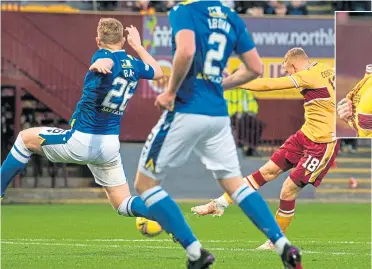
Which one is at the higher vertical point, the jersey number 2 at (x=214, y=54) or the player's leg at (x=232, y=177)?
the jersey number 2 at (x=214, y=54)

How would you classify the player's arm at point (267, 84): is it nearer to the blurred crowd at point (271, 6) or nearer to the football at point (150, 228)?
the football at point (150, 228)

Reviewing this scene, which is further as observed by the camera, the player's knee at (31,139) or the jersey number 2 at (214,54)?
the player's knee at (31,139)

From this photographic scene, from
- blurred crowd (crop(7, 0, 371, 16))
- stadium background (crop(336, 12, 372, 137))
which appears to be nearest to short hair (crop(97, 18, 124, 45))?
stadium background (crop(336, 12, 372, 137))

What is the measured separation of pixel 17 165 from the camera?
36.2 ft

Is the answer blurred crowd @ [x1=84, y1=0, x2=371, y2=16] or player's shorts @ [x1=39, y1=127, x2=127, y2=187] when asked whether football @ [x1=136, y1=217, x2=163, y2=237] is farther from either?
blurred crowd @ [x1=84, y1=0, x2=371, y2=16]

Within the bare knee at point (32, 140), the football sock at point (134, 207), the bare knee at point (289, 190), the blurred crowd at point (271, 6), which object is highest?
the blurred crowd at point (271, 6)

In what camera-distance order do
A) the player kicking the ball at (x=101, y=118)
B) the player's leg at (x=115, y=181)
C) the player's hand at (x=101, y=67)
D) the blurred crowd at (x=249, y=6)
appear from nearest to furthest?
1. the player's hand at (x=101, y=67)
2. the player kicking the ball at (x=101, y=118)
3. the player's leg at (x=115, y=181)
4. the blurred crowd at (x=249, y=6)

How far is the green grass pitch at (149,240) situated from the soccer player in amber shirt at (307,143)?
73cm

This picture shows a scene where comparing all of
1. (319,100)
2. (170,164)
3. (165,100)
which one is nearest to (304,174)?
(319,100)

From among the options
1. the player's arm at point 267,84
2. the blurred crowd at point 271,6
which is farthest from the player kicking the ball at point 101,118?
the blurred crowd at point 271,6

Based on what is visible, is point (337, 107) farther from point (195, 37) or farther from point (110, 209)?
point (110, 209)

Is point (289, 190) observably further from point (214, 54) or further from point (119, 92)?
point (214, 54)

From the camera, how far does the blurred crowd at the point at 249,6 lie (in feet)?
85.6

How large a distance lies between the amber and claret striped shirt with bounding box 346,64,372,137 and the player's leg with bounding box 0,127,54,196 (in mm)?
4153
